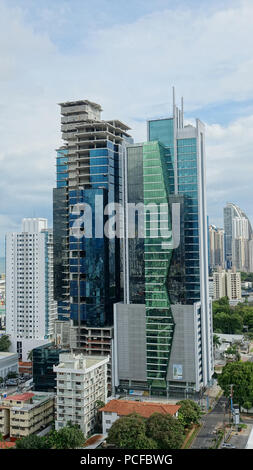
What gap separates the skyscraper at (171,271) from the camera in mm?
17891

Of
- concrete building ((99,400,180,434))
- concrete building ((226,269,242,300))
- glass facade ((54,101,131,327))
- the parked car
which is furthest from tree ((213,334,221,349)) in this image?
concrete building ((226,269,242,300))

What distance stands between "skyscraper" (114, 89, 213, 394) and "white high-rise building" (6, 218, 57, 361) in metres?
10.7

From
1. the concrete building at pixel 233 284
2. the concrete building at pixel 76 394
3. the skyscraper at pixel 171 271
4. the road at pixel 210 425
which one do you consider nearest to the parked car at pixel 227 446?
the road at pixel 210 425

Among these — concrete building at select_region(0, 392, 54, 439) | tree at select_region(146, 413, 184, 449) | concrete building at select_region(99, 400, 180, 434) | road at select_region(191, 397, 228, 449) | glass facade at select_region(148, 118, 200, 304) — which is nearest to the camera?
tree at select_region(146, 413, 184, 449)

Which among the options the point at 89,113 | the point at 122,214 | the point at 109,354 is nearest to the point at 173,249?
the point at 122,214

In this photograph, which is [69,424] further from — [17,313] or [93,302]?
[17,313]

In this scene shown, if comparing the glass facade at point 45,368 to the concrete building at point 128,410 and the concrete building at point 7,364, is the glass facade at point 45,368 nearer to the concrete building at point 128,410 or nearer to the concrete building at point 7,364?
the concrete building at point 7,364

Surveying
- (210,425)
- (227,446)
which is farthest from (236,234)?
(227,446)

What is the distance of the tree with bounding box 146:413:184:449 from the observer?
1198 centimetres

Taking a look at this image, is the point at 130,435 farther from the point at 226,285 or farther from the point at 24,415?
the point at 226,285

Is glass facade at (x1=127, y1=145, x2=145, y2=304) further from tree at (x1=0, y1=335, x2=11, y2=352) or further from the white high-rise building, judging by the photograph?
tree at (x1=0, y1=335, x2=11, y2=352)

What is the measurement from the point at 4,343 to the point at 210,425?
50.8 feet

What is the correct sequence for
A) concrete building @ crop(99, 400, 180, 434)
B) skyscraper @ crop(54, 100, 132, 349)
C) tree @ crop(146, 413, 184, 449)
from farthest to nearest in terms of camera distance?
skyscraper @ crop(54, 100, 132, 349), concrete building @ crop(99, 400, 180, 434), tree @ crop(146, 413, 184, 449)

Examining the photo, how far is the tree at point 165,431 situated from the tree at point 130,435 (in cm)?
20
